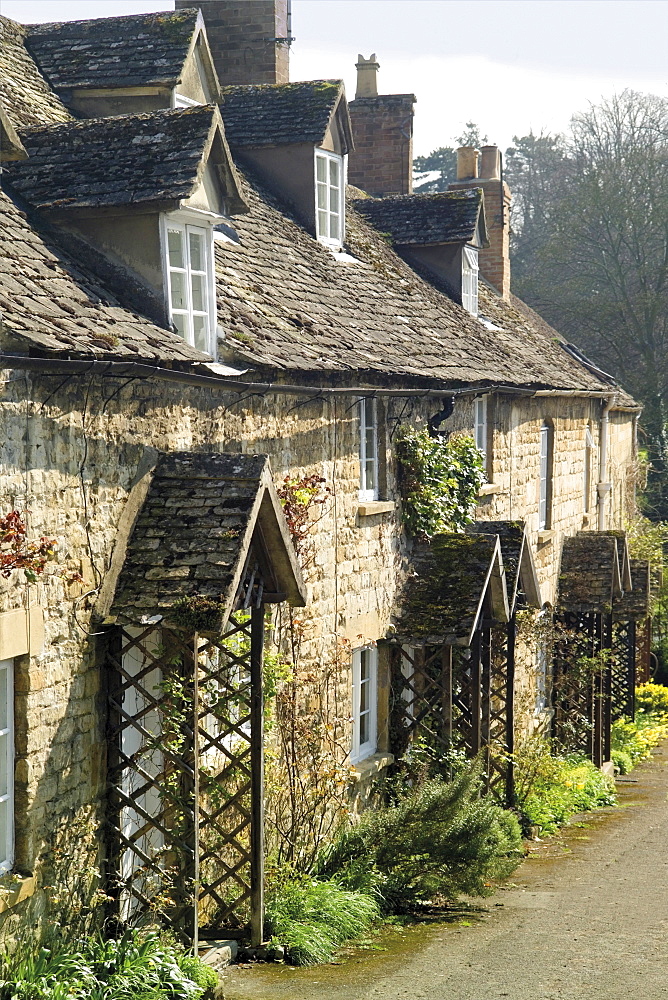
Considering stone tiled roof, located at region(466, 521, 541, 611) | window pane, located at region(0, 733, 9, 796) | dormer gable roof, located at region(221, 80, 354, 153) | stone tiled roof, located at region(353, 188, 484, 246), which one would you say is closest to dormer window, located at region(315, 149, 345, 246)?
dormer gable roof, located at region(221, 80, 354, 153)

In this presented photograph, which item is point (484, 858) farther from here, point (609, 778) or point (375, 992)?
point (609, 778)

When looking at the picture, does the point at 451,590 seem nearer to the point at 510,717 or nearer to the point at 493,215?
the point at 510,717

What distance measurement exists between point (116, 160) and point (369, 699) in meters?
6.52

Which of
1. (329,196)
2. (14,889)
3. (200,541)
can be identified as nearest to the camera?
(14,889)

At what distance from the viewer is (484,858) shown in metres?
11.4

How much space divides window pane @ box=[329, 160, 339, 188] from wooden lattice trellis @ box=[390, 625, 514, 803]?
615 centimetres

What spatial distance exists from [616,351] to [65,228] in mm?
32440

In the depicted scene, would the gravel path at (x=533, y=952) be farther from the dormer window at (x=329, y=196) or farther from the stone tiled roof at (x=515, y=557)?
the dormer window at (x=329, y=196)

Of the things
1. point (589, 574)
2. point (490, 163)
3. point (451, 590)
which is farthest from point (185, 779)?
point (490, 163)

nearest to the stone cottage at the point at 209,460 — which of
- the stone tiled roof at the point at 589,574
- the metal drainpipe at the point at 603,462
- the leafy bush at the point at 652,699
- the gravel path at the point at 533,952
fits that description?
the gravel path at the point at 533,952

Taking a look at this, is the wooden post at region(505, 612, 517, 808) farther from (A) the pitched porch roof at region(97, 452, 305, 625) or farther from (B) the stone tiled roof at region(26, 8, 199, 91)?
(B) the stone tiled roof at region(26, 8, 199, 91)

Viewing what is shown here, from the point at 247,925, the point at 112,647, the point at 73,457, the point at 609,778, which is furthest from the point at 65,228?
the point at 609,778

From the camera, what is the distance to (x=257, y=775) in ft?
30.4

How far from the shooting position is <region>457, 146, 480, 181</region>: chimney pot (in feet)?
78.1
